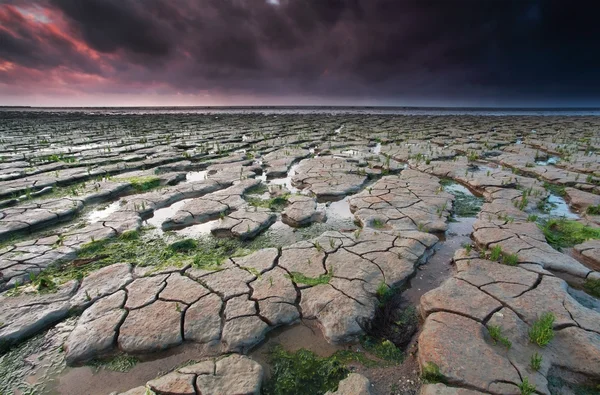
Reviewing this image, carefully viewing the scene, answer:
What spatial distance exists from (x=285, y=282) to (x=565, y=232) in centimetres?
323

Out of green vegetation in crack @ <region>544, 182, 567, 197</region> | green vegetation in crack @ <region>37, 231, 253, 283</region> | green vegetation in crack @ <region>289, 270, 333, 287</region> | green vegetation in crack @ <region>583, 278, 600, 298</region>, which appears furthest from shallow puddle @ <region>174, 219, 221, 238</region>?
green vegetation in crack @ <region>544, 182, 567, 197</region>

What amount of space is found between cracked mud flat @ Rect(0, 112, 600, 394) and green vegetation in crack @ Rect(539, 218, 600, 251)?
0.08m

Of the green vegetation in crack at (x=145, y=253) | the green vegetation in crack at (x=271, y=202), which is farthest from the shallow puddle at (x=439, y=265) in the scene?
the green vegetation in crack at (x=271, y=202)

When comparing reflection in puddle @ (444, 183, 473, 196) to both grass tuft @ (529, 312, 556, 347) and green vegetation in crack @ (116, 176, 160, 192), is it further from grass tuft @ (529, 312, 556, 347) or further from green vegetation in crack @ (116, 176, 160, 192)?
green vegetation in crack @ (116, 176, 160, 192)

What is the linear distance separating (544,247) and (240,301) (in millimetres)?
2894

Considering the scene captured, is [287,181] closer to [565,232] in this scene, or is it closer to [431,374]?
[565,232]

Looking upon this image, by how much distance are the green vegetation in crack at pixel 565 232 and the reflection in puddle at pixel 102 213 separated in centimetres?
528

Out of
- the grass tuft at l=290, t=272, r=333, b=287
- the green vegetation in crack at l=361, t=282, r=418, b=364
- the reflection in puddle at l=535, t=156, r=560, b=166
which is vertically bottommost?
the green vegetation in crack at l=361, t=282, r=418, b=364

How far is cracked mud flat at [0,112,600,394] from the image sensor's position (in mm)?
1604

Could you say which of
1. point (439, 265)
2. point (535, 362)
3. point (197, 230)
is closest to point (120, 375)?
point (197, 230)

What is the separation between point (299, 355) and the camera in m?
1.74

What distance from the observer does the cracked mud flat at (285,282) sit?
160 centimetres

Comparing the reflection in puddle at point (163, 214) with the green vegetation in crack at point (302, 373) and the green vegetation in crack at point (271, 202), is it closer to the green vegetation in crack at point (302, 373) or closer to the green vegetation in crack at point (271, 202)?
the green vegetation in crack at point (271, 202)

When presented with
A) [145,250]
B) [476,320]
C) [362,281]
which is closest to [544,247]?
[476,320]
